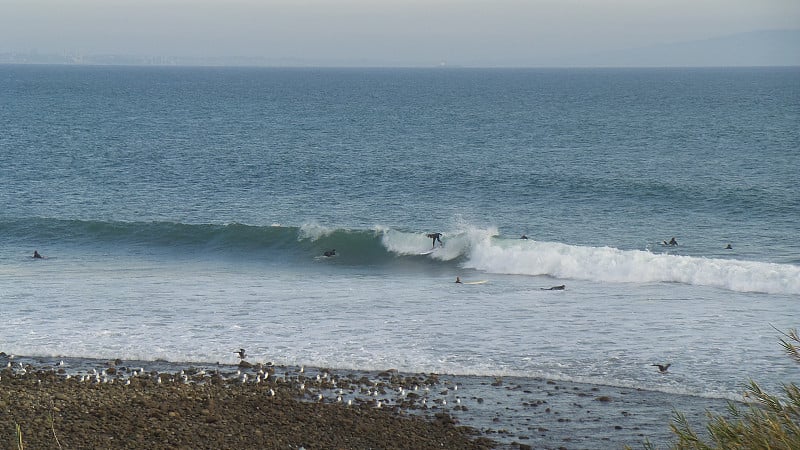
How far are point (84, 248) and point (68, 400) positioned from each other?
63.7ft

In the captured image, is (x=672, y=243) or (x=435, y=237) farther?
(x=435, y=237)

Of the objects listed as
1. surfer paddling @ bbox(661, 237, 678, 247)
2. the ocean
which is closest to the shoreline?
the ocean

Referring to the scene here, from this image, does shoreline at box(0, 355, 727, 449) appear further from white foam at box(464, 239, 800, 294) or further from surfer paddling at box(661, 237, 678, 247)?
surfer paddling at box(661, 237, 678, 247)

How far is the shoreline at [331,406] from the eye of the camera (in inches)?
611

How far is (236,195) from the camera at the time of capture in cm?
4688

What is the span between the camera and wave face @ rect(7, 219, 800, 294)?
1147 inches

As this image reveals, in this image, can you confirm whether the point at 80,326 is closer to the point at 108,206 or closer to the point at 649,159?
the point at 108,206

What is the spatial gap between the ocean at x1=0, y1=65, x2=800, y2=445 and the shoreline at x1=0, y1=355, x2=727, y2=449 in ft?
2.95

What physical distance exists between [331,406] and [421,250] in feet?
59.8

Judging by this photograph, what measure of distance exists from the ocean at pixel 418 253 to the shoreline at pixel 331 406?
898mm

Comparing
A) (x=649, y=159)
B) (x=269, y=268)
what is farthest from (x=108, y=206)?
(x=649, y=159)

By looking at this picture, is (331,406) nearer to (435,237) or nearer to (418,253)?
(435,237)

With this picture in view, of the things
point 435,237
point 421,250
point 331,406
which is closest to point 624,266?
point 435,237

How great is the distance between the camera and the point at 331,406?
16.9 metres
